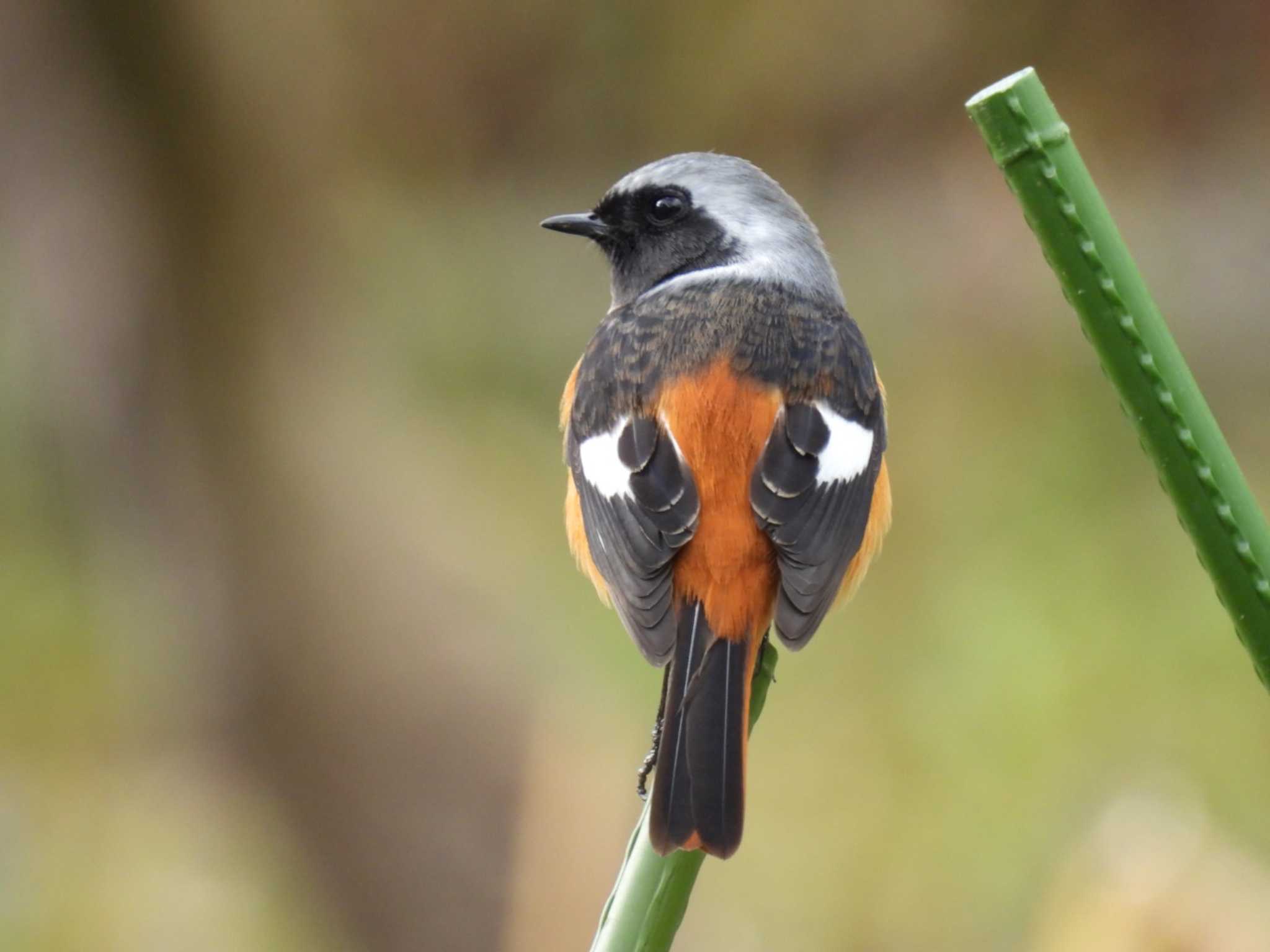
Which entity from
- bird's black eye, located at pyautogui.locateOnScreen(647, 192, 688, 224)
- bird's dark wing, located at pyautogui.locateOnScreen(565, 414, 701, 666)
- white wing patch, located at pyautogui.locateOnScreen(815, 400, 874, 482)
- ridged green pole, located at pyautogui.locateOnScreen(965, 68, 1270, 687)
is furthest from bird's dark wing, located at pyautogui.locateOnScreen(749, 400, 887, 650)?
ridged green pole, located at pyautogui.locateOnScreen(965, 68, 1270, 687)

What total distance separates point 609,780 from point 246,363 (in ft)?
5.44

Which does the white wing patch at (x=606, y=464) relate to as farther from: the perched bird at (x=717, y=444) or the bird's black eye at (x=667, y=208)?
the bird's black eye at (x=667, y=208)

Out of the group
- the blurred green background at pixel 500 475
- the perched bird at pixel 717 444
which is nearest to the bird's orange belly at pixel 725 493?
the perched bird at pixel 717 444

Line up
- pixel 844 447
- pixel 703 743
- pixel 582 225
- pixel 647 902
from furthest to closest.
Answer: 1. pixel 582 225
2. pixel 844 447
3. pixel 703 743
4. pixel 647 902

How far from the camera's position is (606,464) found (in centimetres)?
209

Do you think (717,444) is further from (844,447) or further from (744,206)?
(744,206)

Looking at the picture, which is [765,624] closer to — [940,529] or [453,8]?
[940,529]

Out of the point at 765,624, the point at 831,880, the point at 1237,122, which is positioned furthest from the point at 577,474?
the point at 1237,122

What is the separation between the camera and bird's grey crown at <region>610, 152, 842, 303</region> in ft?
8.04

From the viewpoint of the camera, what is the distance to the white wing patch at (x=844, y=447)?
2.00 m

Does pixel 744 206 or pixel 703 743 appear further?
pixel 744 206

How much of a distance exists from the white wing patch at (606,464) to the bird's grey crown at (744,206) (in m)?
0.41

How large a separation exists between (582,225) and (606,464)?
2.01 ft

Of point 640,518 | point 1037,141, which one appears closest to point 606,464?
point 640,518
